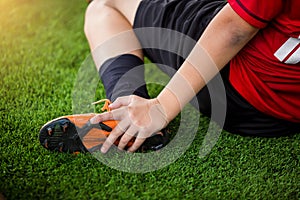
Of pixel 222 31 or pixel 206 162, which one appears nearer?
pixel 222 31

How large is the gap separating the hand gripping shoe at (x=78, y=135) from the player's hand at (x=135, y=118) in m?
0.02

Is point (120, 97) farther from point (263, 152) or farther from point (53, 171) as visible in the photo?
point (263, 152)

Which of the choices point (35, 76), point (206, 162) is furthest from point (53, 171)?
point (35, 76)

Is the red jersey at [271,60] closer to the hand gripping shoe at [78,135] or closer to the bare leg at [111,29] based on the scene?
the hand gripping shoe at [78,135]

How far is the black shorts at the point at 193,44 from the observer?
1212mm

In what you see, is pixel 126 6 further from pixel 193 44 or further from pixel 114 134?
pixel 114 134

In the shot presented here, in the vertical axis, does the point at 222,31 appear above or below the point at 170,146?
above

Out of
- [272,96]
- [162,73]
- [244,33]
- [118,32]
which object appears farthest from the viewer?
[162,73]

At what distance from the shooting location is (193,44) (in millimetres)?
1216

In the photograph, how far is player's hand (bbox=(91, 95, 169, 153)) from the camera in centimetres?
114

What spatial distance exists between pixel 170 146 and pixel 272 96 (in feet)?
0.90

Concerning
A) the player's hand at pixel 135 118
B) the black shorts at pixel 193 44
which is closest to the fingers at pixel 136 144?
the player's hand at pixel 135 118

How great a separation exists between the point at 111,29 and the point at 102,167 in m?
0.44

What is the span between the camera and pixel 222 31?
1.05m
